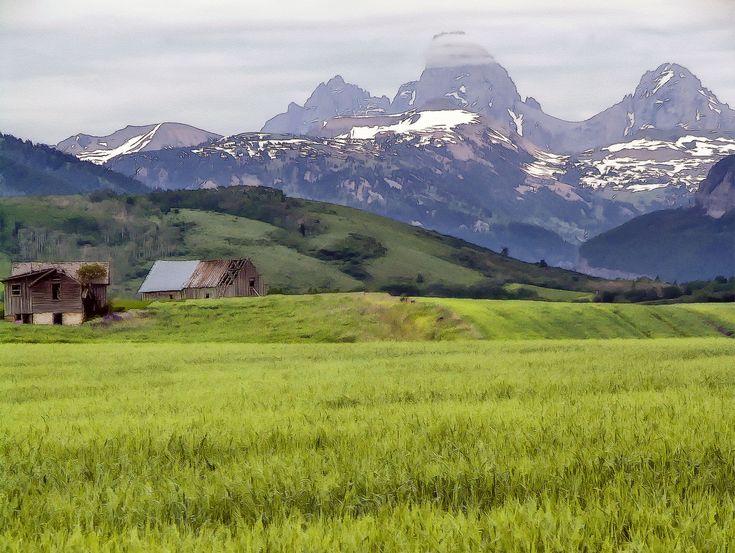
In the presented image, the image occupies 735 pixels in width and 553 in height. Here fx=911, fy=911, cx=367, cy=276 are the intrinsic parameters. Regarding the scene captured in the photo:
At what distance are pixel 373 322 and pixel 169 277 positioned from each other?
86324 millimetres

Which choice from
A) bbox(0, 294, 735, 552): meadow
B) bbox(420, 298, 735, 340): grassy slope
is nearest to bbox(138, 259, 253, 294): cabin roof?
bbox(420, 298, 735, 340): grassy slope

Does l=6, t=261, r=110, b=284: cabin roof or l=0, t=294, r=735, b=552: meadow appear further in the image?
l=6, t=261, r=110, b=284: cabin roof

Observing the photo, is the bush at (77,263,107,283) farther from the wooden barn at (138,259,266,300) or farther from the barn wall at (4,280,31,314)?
the wooden barn at (138,259,266,300)

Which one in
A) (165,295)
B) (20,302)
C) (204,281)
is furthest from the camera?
(165,295)

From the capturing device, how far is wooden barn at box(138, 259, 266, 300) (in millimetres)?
163200

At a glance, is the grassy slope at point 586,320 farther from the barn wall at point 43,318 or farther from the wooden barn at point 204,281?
the wooden barn at point 204,281

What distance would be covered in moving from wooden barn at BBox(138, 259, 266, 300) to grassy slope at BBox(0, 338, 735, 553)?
465 feet

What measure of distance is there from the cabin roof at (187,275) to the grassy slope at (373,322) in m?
60.5

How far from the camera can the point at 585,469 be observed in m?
11.5

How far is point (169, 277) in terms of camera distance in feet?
557

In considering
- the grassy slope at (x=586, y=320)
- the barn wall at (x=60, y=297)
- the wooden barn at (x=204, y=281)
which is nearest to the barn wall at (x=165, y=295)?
the wooden barn at (x=204, y=281)

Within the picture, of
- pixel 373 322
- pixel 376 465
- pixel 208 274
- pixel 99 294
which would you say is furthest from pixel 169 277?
pixel 376 465

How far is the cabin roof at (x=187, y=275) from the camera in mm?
164125

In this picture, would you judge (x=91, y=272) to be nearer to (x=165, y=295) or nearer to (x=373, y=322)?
(x=373, y=322)
